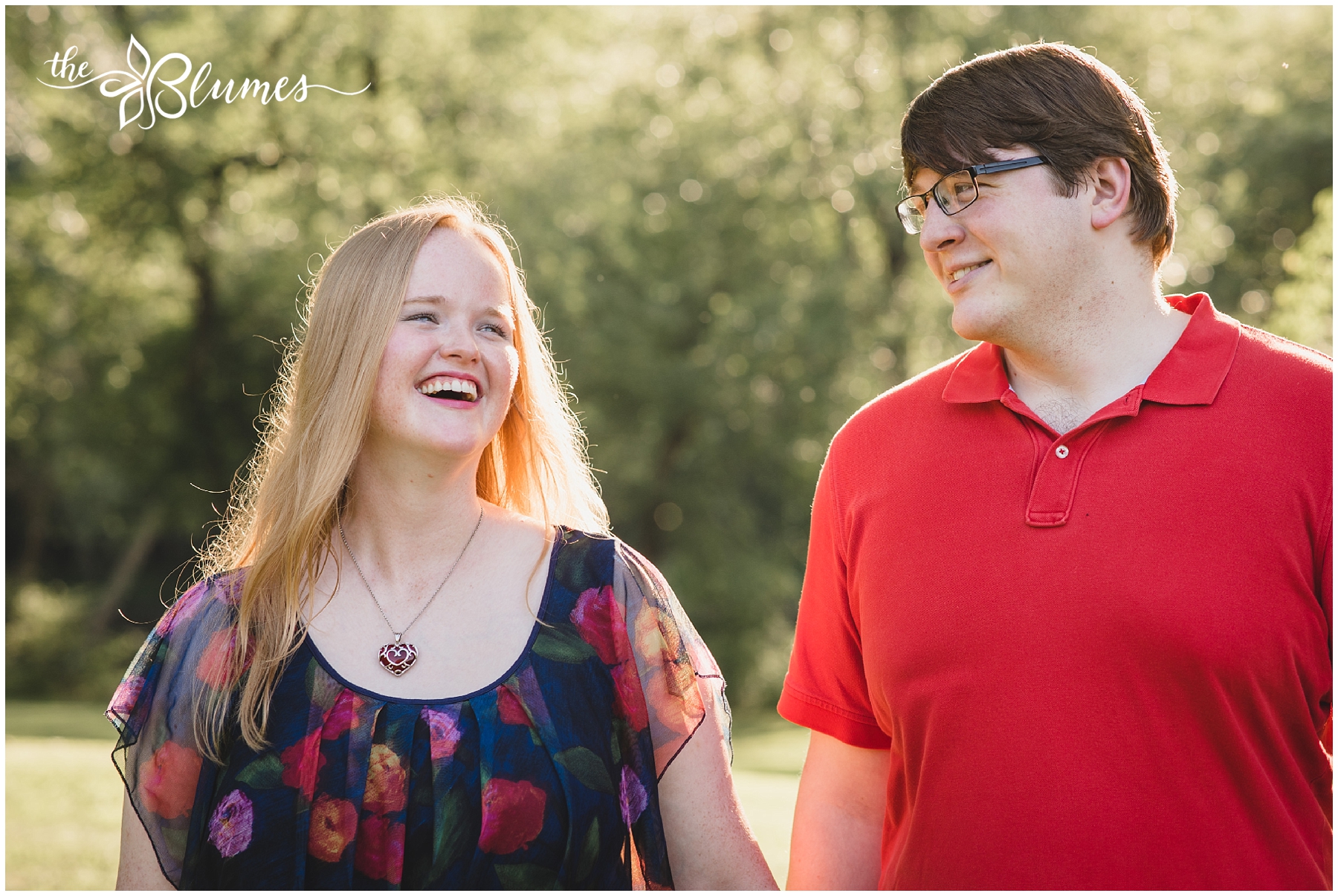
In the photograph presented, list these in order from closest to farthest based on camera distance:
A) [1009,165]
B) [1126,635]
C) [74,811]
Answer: [1126,635] → [1009,165] → [74,811]

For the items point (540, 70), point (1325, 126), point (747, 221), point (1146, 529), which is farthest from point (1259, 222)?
point (1146, 529)

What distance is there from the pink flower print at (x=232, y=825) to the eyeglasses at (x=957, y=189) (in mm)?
1822

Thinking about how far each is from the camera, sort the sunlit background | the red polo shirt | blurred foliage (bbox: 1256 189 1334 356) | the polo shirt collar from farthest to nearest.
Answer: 1. the sunlit background
2. blurred foliage (bbox: 1256 189 1334 356)
3. the polo shirt collar
4. the red polo shirt

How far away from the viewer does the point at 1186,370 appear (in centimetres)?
226

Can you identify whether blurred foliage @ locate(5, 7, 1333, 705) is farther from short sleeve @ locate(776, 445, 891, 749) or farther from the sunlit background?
short sleeve @ locate(776, 445, 891, 749)

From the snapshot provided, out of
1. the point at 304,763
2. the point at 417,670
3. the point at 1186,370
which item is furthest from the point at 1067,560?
the point at 304,763

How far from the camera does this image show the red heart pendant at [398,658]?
95.4 inches

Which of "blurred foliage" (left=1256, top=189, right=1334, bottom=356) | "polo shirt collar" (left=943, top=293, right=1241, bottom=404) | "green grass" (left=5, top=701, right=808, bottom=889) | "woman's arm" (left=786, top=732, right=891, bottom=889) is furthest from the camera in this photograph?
"blurred foliage" (left=1256, top=189, right=1334, bottom=356)

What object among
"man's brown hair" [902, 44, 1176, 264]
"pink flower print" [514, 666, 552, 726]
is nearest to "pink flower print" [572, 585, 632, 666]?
"pink flower print" [514, 666, 552, 726]

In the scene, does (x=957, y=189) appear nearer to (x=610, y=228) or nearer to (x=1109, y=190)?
(x=1109, y=190)

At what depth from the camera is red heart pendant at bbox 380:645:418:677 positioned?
242 cm

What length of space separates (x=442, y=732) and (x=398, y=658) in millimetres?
197

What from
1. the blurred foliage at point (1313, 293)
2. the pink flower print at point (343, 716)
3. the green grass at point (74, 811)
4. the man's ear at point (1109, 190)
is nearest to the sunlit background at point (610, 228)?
the blurred foliage at point (1313, 293)

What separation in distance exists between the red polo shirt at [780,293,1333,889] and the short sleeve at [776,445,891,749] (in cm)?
14
